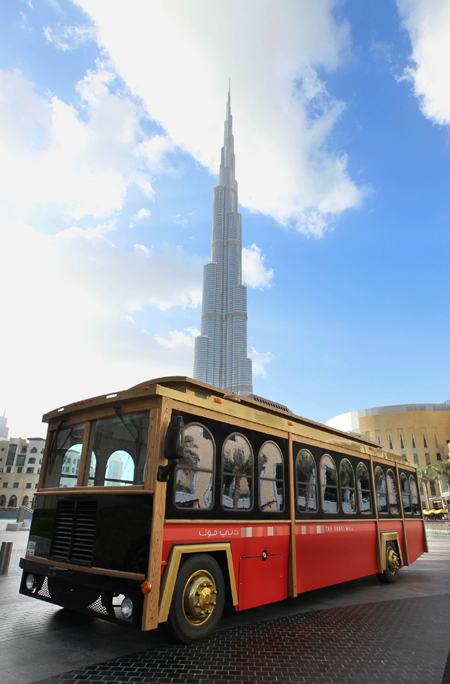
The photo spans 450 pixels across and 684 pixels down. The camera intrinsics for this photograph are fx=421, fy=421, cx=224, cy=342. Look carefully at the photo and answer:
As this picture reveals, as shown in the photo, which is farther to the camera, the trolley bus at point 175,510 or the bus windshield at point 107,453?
the bus windshield at point 107,453

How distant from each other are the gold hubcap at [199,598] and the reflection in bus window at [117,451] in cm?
131

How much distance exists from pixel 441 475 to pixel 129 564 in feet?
192

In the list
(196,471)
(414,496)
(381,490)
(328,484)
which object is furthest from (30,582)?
(414,496)

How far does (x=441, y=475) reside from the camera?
2104 inches

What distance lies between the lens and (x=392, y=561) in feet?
31.4

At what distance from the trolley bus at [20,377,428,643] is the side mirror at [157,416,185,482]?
1cm

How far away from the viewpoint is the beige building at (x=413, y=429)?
233 feet

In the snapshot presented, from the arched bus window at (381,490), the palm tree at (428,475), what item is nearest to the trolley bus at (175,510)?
the arched bus window at (381,490)

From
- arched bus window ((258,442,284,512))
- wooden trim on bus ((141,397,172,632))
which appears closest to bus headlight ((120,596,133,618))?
wooden trim on bus ((141,397,172,632))

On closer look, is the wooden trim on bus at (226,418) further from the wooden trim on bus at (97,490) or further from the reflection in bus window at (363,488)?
the reflection in bus window at (363,488)

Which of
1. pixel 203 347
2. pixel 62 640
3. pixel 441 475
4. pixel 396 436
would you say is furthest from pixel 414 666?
pixel 203 347

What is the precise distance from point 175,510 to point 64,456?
198 centimetres

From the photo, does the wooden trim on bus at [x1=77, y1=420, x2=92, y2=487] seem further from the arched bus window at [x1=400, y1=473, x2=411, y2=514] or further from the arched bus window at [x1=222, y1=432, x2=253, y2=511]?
the arched bus window at [x1=400, y1=473, x2=411, y2=514]

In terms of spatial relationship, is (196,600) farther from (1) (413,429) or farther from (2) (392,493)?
(1) (413,429)
